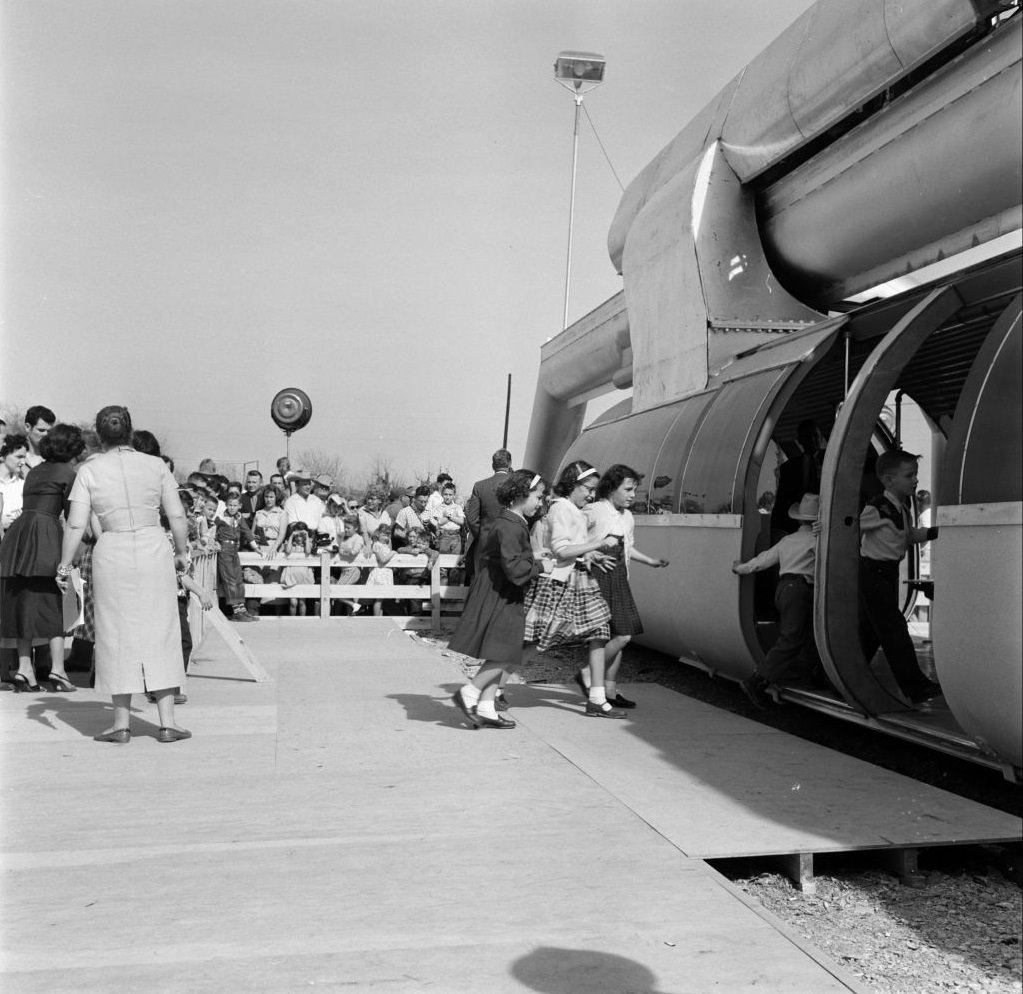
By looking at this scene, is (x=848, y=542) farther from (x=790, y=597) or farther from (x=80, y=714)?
(x=80, y=714)

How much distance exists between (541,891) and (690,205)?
6.34m

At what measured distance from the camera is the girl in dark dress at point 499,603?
6.96m

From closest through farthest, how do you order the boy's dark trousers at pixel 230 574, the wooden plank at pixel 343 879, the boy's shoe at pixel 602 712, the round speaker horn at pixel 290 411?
the wooden plank at pixel 343 879
the boy's shoe at pixel 602 712
the boy's dark trousers at pixel 230 574
the round speaker horn at pixel 290 411

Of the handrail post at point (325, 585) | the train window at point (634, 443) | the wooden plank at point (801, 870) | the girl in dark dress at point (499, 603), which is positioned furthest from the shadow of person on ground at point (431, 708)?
the handrail post at point (325, 585)

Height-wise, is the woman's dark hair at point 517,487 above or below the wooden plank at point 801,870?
above

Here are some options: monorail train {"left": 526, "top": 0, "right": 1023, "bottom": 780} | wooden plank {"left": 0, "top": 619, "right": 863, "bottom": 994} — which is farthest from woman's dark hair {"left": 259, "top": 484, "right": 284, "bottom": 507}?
wooden plank {"left": 0, "top": 619, "right": 863, "bottom": 994}

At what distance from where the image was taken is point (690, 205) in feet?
29.8

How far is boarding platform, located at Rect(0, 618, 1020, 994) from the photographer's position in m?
3.39

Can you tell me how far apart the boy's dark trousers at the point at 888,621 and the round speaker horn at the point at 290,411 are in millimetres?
16291

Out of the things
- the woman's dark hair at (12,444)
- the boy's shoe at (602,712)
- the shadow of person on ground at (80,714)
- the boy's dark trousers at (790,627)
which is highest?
the woman's dark hair at (12,444)

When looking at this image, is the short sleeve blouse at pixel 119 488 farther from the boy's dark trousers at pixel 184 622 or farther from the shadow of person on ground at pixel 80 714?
the boy's dark trousers at pixel 184 622

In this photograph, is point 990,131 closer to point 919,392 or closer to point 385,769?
point 919,392

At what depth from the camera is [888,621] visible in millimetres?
6730

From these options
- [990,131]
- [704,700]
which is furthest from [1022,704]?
[704,700]
